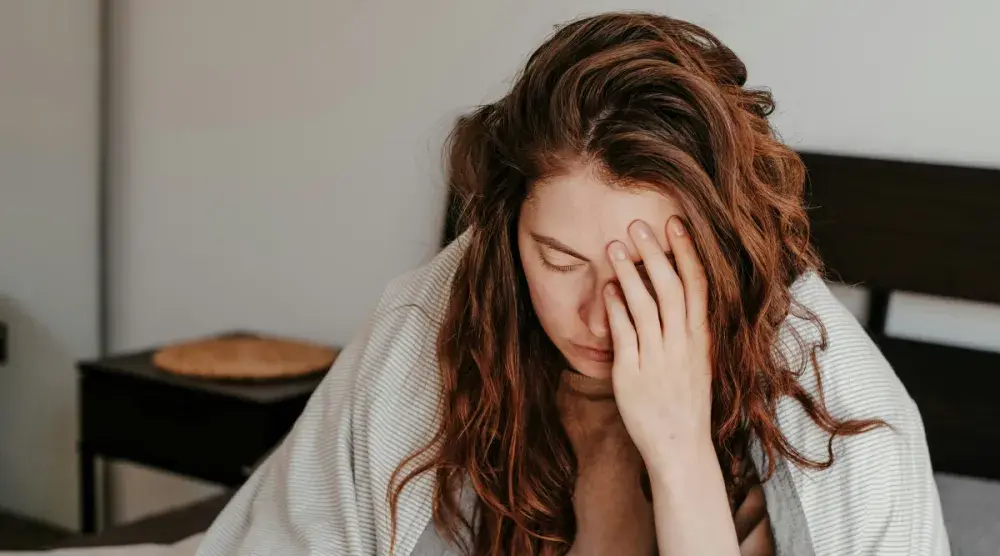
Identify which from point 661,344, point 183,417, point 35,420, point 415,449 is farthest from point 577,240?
point 35,420

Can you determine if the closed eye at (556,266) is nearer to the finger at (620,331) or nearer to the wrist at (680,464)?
the finger at (620,331)

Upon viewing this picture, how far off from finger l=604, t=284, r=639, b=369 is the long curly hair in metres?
0.08

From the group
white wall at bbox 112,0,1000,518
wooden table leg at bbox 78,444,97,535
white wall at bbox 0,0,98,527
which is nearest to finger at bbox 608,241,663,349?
white wall at bbox 112,0,1000,518

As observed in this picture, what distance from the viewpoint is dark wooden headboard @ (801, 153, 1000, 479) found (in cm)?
150

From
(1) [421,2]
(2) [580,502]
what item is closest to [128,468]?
(1) [421,2]

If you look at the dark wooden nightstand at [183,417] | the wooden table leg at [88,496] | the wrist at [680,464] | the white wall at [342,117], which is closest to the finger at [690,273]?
the wrist at [680,464]

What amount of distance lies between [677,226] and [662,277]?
0.05m

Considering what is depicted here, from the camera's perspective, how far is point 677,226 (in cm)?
90

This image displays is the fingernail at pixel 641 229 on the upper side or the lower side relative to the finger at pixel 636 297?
upper

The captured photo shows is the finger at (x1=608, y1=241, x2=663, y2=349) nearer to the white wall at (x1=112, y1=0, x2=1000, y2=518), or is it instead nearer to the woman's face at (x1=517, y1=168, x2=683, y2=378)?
the woman's face at (x1=517, y1=168, x2=683, y2=378)

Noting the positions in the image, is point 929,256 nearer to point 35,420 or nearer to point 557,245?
point 557,245

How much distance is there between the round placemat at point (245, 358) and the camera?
6.49ft

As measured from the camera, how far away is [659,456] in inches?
38.8

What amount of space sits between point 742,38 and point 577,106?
0.87 m
